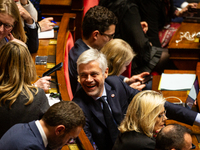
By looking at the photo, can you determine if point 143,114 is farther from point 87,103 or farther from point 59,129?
point 59,129

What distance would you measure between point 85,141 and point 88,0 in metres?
2.22

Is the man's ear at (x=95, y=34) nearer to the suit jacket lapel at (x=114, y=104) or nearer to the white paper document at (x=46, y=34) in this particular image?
the white paper document at (x=46, y=34)

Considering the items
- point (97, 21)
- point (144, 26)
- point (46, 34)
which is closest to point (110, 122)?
point (97, 21)

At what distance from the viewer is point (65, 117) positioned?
4.42 feet

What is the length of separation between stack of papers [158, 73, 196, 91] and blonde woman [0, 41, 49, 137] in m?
1.33

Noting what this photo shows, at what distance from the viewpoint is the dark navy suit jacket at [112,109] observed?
5.84 feet

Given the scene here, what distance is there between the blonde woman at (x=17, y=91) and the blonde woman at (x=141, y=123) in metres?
0.51

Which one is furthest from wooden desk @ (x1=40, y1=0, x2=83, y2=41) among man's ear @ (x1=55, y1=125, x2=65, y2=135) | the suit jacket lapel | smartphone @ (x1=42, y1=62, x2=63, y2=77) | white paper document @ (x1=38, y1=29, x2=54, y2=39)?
man's ear @ (x1=55, y1=125, x2=65, y2=135)

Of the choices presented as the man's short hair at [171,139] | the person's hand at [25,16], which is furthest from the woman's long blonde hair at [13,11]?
the man's short hair at [171,139]

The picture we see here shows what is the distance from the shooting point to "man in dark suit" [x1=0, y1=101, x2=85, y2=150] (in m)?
1.27

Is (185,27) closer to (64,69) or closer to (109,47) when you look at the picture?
(109,47)

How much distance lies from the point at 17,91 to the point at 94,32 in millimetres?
1043

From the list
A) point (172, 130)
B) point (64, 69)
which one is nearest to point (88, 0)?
point (64, 69)

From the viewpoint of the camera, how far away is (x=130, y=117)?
1622mm
